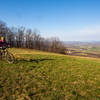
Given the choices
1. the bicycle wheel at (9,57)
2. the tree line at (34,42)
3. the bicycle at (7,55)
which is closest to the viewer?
the bicycle at (7,55)

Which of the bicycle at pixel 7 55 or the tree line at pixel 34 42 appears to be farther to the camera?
the tree line at pixel 34 42

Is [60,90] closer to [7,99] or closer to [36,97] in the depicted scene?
[36,97]

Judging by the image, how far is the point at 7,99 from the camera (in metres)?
4.48

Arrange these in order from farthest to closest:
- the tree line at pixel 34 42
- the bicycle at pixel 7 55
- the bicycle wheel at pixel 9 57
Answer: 1. the tree line at pixel 34 42
2. the bicycle wheel at pixel 9 57
3. the bicycle at pixel 7 55

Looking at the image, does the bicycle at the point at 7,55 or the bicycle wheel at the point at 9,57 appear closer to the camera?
the bicycle at the point at 7,55

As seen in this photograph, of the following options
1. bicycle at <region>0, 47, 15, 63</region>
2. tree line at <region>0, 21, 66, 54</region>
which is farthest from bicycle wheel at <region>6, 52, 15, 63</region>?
tree line at <region>0, 21, 66, 54</region>

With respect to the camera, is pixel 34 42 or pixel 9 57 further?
pixel 34 42

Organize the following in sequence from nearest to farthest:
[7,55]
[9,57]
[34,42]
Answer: [7,55]
[9,57]
[34,42]

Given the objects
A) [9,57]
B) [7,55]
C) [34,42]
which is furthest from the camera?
[34,42]

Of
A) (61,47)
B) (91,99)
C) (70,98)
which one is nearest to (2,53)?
(70,98)

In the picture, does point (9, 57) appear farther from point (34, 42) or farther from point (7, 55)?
point (34, 42)

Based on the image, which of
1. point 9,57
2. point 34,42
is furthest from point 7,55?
point 34,42

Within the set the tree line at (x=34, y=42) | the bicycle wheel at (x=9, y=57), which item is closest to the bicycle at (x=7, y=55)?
the bicycle wheel at (x=9, y=57)

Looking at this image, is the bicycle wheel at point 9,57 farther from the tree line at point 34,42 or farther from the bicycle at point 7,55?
the tree line at point 34,42
